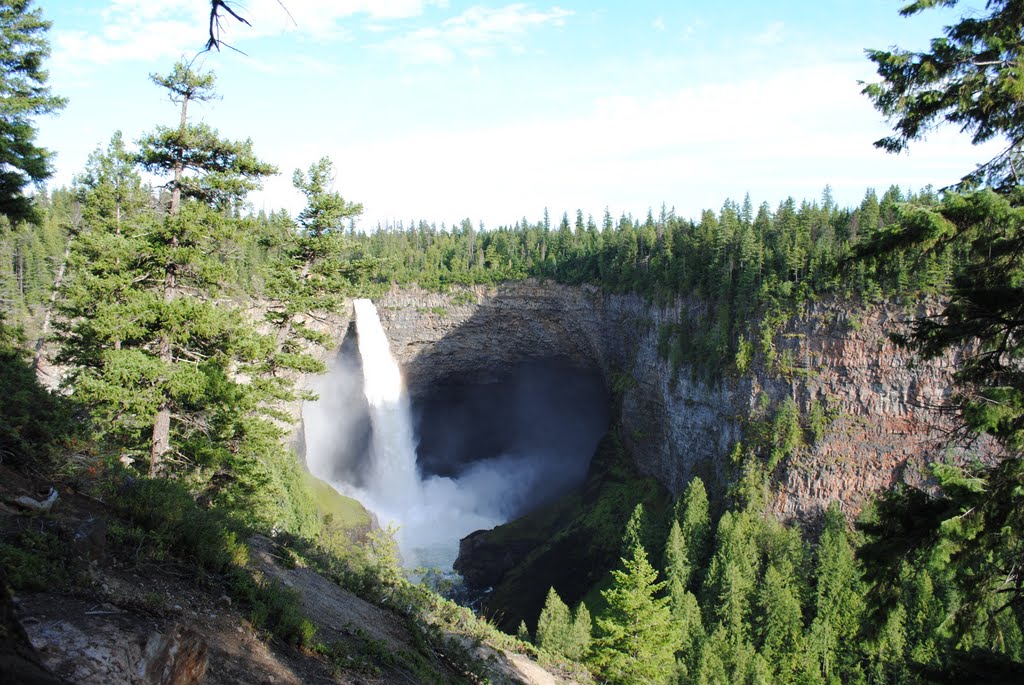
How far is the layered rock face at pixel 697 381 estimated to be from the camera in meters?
36.2

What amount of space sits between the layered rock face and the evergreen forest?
1147mm

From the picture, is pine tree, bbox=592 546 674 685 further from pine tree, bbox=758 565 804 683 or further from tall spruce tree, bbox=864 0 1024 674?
pine tree, bbox=758 565 804 683

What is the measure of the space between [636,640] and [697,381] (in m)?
29.2

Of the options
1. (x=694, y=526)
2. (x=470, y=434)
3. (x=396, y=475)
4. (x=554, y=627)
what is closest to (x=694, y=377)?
(x=694, y=526)

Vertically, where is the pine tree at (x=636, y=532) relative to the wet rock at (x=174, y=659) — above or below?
below

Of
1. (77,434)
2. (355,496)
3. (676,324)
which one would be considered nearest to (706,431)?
(676,324)

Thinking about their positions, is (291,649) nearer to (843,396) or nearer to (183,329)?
(183,329)

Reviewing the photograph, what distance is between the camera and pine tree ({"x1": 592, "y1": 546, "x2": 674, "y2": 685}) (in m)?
17.2

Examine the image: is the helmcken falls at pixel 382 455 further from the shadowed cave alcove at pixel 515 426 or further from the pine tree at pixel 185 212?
the pine tree at pixel 185 212

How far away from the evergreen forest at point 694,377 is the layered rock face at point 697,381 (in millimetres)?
1147

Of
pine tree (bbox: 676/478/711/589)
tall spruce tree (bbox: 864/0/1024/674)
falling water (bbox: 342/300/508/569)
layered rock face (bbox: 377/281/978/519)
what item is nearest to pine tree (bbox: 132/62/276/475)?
tall spruce tree (bbox: 864/0/1024/674)

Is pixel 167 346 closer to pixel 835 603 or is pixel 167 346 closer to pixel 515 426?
pixel 835 603

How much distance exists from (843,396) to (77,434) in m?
36.3

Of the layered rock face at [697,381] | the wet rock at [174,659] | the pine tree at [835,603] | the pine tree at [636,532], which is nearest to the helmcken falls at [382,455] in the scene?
the layered rock face at [697,381]
